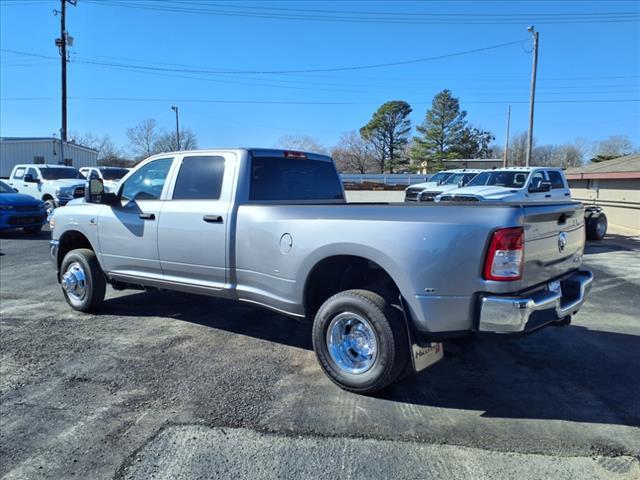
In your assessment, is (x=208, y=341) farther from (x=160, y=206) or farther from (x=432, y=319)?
(x=432, y=319)

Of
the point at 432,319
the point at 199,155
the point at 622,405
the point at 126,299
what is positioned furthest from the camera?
the point at 126,299

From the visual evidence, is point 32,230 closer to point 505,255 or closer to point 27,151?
point 505,255

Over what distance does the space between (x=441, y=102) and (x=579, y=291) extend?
208 feet

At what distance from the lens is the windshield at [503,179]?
13.7 m

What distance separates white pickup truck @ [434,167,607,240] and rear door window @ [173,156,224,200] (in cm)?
861

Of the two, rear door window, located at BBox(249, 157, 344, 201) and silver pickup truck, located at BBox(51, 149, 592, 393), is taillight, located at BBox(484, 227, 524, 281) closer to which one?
silver pickup truck, located at BBox(51, 149, 592, 393)

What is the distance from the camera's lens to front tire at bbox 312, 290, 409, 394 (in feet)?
11.8

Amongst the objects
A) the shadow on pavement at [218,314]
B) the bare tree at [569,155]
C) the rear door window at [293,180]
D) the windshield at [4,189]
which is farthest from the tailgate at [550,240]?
the bare tree at [569,155]

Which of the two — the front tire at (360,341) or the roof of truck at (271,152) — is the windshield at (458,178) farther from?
the front tire at (360,341)

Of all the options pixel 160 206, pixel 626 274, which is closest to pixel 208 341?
pixel 160 206

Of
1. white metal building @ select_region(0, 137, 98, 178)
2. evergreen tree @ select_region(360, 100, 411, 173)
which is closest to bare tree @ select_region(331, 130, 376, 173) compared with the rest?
evergreen tree @ select_region(360, 100, 411, 173)

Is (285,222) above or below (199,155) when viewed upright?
below

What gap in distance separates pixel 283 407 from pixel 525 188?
36.9ft

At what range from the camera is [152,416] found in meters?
3.56
